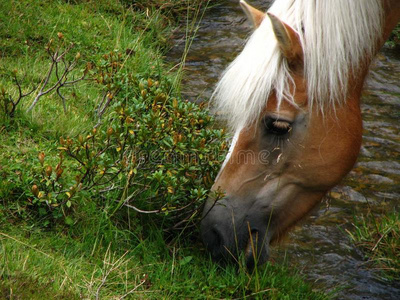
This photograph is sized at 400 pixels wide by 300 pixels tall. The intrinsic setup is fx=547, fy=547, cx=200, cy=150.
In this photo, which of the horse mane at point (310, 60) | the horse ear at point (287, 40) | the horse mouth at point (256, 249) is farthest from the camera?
the horse mouth at point (256, 249)

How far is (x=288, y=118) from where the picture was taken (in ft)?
10.4

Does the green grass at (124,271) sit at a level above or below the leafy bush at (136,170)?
below

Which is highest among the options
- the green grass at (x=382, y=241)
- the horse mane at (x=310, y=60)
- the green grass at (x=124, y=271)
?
the horse mane at (x=310, y=60)

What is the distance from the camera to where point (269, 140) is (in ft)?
10.6

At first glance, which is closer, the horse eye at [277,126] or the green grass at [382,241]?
the horse eye at [277,126]

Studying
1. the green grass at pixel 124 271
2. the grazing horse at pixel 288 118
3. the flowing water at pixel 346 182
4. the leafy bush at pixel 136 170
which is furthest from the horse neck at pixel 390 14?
the green grass at pixel 124 271

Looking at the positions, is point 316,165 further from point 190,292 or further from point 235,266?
point 190,292

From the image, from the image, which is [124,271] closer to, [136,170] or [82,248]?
[82,248]

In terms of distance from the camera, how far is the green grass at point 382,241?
3844mm

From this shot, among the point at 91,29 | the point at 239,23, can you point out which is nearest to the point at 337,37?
the point at 91,29

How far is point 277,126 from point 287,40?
1.62 ft

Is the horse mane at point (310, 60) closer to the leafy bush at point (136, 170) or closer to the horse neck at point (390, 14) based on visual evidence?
the horse neck at point (390, 14)

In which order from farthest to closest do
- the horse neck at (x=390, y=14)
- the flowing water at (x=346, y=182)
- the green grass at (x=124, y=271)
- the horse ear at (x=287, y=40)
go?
the flowing water at (x=346, y=182) → the horse neck at (x=390, y=14) → the horse ear at (x=287, y=40) → the green grass at (x=124, y=271)

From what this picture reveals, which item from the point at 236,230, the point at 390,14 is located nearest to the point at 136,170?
the point at 236,230
